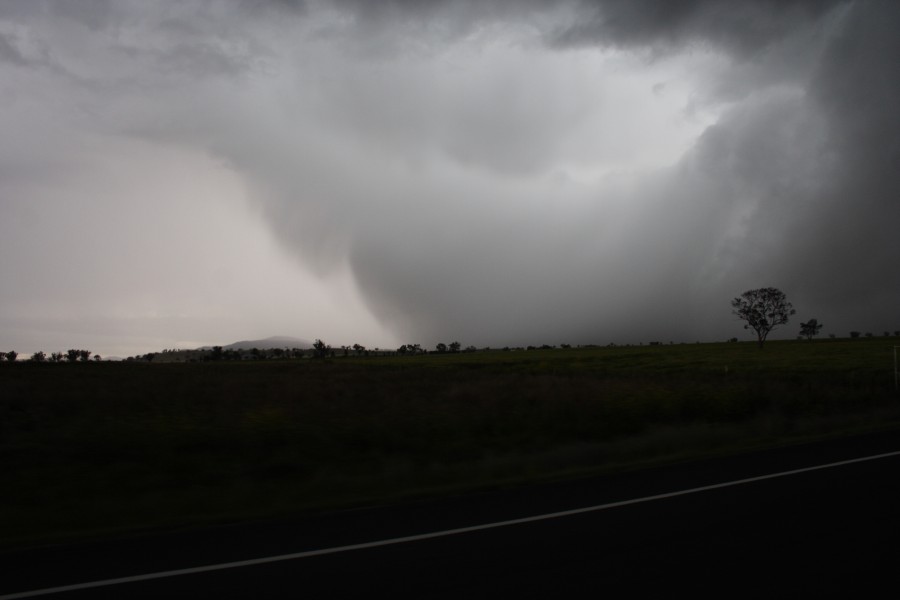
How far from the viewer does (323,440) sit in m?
16.2

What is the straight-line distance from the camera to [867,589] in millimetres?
5414

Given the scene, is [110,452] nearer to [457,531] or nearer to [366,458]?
[366,458]

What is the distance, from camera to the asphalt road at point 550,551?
570 cm

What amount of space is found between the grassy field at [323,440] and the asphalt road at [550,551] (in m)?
1.54

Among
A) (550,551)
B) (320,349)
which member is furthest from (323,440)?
(320,349)

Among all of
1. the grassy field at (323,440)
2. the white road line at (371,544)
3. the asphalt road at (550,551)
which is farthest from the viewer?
the grassy field at (323,440)

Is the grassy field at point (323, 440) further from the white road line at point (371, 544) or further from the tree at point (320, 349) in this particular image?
the tree at point (320, 349)

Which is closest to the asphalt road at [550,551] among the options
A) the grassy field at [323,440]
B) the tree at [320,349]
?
the grassy field at [323,440]

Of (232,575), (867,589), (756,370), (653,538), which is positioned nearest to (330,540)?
(232,575)

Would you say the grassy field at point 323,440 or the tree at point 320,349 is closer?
the grassy field at point 323,440

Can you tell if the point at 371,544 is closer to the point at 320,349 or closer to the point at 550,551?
the point at 550,551

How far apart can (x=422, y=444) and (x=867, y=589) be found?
12638 millimetres

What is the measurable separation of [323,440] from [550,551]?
34.6ft

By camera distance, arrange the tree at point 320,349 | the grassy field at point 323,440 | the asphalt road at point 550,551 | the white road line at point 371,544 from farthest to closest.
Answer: the tree at point 320,349 < the grassy field at point 323,440 < the white road line at point 371,544 < the asphalt road at point 550,551
